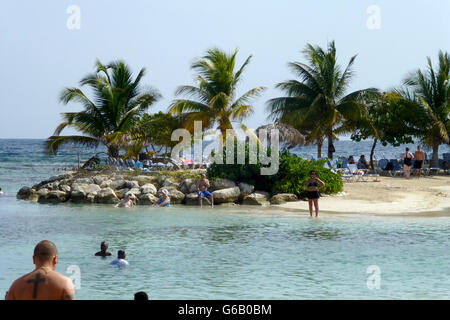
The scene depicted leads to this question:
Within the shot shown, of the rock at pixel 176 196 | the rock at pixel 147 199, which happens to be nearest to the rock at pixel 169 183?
the rock at pixel 176 196

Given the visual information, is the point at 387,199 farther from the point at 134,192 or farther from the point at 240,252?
the point at 240,252

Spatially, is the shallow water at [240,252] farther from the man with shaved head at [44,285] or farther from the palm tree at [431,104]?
the palm tree at [431,104]

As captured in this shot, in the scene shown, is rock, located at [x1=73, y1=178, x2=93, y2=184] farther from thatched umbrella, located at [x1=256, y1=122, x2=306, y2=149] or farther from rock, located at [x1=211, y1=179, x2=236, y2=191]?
thatched umbrella, located at [x1=256, y1=122, x2=306, y2=149]

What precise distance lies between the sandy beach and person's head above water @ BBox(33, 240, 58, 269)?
16722 millimetres

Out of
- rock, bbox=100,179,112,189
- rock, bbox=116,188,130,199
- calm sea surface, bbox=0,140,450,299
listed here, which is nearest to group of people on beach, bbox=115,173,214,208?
calm sea surface, bbox=0,140,450,299

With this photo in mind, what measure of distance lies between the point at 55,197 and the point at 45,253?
21.4 metres

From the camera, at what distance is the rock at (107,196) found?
24.6 m

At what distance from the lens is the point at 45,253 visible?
4.92 meters

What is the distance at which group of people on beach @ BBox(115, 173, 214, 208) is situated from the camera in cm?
2310

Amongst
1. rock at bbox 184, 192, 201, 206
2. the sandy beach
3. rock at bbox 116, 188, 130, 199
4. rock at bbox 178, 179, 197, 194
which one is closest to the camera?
the sandy beach

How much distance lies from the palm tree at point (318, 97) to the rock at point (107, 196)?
12.3 meters

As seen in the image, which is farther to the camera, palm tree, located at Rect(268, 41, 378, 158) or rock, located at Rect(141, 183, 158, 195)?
palm tree, located at Rect(268, 41, 378, 158)
